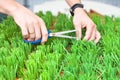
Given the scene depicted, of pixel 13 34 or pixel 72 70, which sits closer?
pixel 72 70

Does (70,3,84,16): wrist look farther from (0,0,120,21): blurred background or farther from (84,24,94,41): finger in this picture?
(0,0,120,21): blurred background

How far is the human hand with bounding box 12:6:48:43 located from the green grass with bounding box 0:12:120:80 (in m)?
0.03

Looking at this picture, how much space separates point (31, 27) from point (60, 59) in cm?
17

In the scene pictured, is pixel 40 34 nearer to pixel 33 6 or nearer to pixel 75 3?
pixel 75 3

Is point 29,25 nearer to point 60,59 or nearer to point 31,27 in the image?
point 31,27

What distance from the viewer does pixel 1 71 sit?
0.94 metres

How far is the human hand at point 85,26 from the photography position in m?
1.21

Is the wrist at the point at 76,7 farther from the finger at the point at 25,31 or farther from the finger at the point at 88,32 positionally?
the finger at the point at 25,31

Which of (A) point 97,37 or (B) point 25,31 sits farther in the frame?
(A) point 97,37

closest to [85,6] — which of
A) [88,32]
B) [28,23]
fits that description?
[88,32]

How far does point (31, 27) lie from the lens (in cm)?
111

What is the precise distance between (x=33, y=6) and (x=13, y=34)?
1368 millimetres

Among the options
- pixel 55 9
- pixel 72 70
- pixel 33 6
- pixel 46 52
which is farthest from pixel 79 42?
pixel 33 6

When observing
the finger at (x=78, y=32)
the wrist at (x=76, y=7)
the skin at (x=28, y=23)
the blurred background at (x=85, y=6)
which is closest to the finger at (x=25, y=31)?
the skin at (x=28, y=23)
